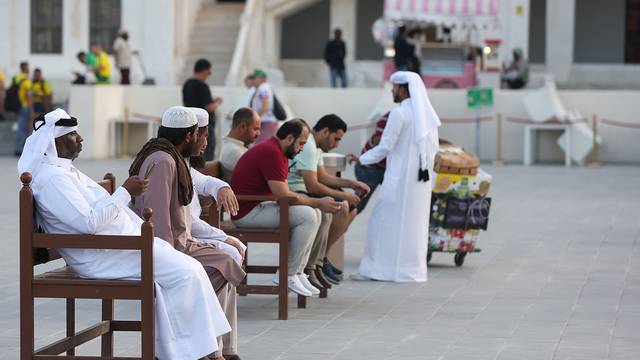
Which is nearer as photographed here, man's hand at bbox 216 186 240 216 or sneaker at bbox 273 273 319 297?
man's hand at bbox 216 186 240 216

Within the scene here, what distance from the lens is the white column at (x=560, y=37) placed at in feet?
116

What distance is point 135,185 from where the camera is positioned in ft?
23.7

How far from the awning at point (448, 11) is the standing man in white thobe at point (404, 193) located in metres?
20.3

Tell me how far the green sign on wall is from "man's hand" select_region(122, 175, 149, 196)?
20.0m

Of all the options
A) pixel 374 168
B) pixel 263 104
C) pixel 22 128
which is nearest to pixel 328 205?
pixel 374 168

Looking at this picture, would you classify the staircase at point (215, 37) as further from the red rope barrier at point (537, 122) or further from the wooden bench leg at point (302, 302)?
the wooden bench leg at point (302, 302)

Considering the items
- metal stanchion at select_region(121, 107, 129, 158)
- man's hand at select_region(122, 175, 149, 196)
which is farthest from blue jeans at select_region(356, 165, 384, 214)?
metal stanchion at select_region(121, 107, 129, 158)

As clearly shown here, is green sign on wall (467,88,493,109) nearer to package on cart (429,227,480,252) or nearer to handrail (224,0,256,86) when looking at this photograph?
handrail (224,0,256,86)

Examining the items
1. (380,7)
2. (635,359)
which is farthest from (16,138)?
(635,359)

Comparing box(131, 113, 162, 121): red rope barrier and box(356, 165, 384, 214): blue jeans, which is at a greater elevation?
box(356, 165, 384, 214): blue jeans

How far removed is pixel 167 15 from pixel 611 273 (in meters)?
22.8

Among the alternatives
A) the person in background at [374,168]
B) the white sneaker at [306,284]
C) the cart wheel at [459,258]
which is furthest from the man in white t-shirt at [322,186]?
the cart wheel at [459,258]

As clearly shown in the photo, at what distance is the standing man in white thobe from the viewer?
11.9m

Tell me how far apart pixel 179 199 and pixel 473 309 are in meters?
3.21
